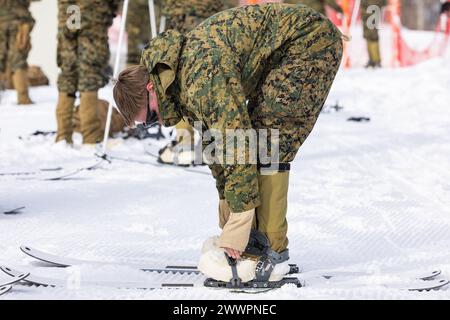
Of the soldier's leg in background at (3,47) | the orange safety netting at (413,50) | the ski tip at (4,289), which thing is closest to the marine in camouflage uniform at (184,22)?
the ski tip at (4,289)

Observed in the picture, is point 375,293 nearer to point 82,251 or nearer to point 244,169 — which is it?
point 244,169

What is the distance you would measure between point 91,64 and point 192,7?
0.95 m

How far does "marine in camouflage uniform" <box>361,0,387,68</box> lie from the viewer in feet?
43.8

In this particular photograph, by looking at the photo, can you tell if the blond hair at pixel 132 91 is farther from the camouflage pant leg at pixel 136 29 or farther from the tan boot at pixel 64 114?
the camouflage pant leg at pixel 136 29

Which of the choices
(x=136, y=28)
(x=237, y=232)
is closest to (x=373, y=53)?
(x=136, y=28)

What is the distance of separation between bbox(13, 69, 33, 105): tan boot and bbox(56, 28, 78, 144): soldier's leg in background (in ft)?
10.8

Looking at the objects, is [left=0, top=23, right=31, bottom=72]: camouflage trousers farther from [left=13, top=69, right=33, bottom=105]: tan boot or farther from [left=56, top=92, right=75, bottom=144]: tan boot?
[left=56, top=92, right=75, bottom=144]: tan boot

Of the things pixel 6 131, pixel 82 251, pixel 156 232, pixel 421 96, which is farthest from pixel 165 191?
pixel 421 96

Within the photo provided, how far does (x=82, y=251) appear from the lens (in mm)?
3430

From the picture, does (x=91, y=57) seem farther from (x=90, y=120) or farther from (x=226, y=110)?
(x=226, y=110)

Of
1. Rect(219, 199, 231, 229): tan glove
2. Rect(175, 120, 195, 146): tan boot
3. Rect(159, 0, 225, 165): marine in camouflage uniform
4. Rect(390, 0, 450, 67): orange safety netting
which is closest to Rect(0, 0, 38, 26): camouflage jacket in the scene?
Rect(159, 0, 225, 165): marine in camouflage uniform

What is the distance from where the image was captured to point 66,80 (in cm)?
638

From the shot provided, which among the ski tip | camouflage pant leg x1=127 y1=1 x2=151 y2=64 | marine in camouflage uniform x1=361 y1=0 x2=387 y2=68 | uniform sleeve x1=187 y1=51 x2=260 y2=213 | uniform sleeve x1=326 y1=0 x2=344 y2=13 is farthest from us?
marine in camouflage uniform x1=361 y1=0 x2=387 y2=68
